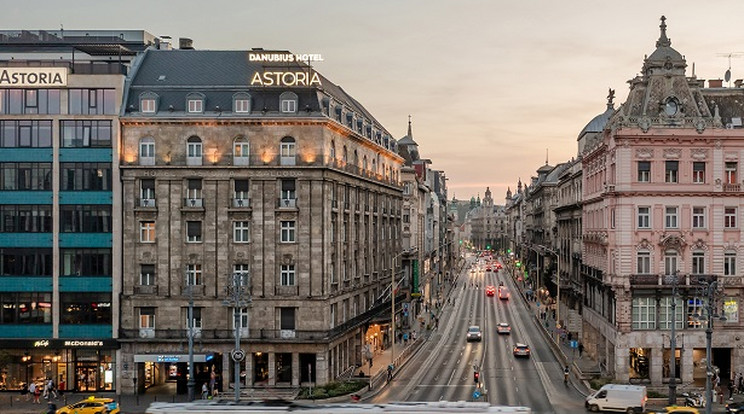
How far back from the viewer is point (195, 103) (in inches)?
2857

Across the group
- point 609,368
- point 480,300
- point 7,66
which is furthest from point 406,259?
point 7,66

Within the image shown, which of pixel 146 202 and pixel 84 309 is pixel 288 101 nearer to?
pixel 146 202

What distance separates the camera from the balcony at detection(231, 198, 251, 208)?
234ft

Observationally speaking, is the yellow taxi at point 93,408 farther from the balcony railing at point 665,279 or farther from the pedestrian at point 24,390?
the balcony railing at point 665,279

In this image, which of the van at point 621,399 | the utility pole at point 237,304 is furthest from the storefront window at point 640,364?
the utility pole at point 237,304

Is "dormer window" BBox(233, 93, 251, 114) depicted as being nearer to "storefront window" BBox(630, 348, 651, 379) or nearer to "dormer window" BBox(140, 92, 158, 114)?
"dormer window" BBox(140, 92, 158, 114)

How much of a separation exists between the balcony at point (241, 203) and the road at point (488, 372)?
20.2 m

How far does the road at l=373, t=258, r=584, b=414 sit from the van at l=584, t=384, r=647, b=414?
2290mm

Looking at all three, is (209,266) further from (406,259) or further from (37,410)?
(406,259)

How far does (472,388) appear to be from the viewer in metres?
70.8

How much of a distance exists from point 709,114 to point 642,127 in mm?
6961

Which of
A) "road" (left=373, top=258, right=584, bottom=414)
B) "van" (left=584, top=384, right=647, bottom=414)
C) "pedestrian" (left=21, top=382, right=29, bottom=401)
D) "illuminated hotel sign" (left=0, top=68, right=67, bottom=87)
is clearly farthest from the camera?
"illuminated hotel sign" (left=0, top=68, right=67, bottom=87)

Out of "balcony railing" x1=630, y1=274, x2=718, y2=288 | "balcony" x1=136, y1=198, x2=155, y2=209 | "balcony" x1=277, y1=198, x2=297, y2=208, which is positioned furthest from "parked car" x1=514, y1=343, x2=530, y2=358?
"balcony" x1=136, y1=198, x2=155, y2=209

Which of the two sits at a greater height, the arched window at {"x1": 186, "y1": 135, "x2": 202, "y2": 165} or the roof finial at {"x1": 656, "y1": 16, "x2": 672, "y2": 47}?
the roof finial at {"x1": 656, "y1": 16, "x2": 672, "y2": 47}
